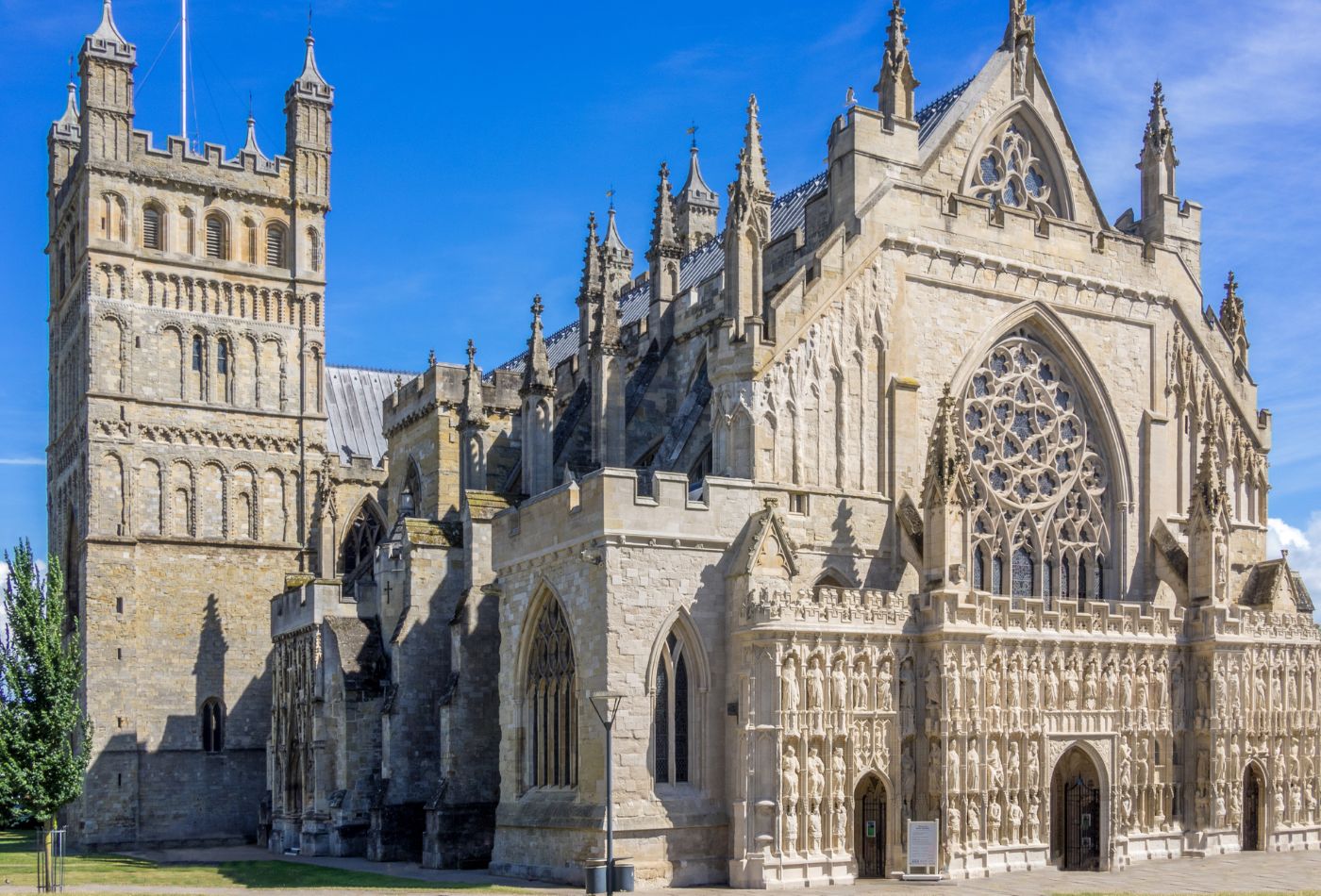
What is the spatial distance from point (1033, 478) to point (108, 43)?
117ft

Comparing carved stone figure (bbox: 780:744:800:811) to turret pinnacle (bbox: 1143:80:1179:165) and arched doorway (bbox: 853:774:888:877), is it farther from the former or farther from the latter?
turret pinnacle (bbox: 1143:80:1179:165)

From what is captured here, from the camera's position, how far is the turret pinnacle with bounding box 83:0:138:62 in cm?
5191

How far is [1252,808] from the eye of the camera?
34.5m

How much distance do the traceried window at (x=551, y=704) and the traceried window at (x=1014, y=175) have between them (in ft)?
47.6

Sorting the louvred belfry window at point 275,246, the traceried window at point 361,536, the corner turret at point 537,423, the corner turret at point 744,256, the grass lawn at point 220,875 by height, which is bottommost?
the grass lawn at point 220,875

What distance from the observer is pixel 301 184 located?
183ft

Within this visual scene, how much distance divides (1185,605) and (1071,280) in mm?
7979

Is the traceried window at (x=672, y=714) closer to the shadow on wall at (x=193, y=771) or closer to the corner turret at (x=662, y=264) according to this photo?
the corner turret at (x=662, y=264)

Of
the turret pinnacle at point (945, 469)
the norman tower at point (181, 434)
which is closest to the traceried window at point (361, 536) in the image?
the norman tower at point (181, 434)

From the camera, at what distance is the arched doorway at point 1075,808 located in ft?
103

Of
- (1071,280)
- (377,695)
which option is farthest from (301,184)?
(1071,280)

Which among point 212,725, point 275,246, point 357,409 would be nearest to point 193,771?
point 212,725

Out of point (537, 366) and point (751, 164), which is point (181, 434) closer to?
point (537, 366)

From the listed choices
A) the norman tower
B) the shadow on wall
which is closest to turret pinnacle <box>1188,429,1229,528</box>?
the norman tower
